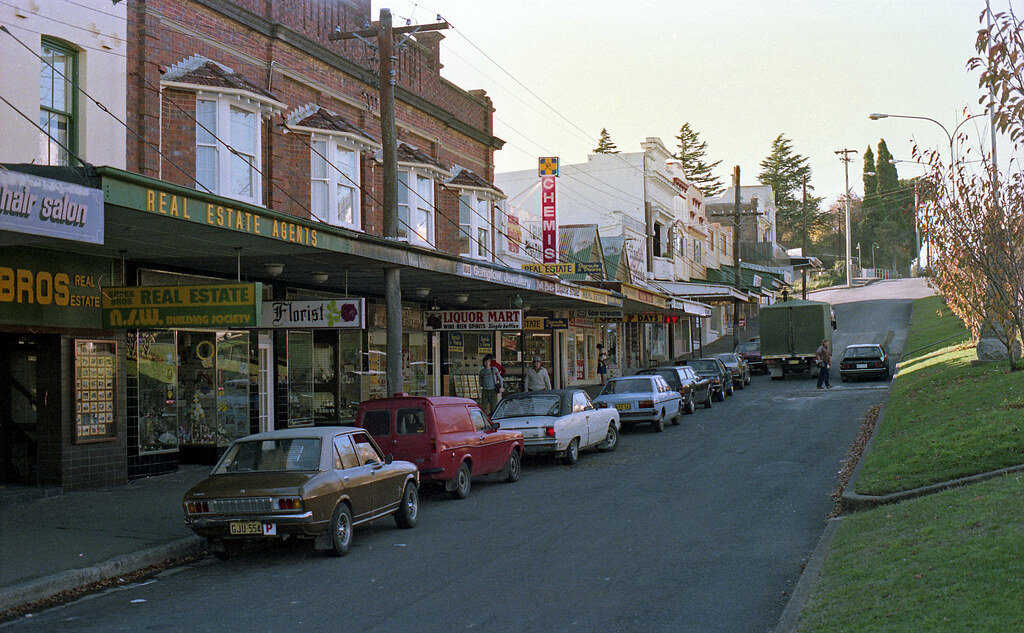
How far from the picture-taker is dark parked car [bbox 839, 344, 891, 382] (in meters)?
35.6

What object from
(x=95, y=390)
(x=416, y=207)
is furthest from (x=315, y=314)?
(x=416, y=207)

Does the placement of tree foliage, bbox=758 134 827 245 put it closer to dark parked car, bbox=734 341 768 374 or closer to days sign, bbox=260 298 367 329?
dark parked car, bbox=734 341 768 374

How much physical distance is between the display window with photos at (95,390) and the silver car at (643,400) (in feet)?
36.7

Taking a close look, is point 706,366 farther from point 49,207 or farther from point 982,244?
point 49,207

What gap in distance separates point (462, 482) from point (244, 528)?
489 cm

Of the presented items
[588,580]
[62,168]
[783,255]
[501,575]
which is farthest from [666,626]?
[783,255]

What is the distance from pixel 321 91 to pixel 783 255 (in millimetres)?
80721

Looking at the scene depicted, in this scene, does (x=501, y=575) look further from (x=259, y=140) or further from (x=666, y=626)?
(x=259, y=140)

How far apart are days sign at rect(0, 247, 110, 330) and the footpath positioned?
2606mm

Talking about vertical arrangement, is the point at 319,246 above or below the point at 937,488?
above

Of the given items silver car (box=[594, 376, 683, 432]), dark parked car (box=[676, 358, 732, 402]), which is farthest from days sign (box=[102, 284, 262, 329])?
dark parked car (box=[676, 358, 732, 402])

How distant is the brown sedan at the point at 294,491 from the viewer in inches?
380

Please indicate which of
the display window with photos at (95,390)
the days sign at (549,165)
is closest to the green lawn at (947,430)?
the display window with photos at (95,390)

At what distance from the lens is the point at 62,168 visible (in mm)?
9586
